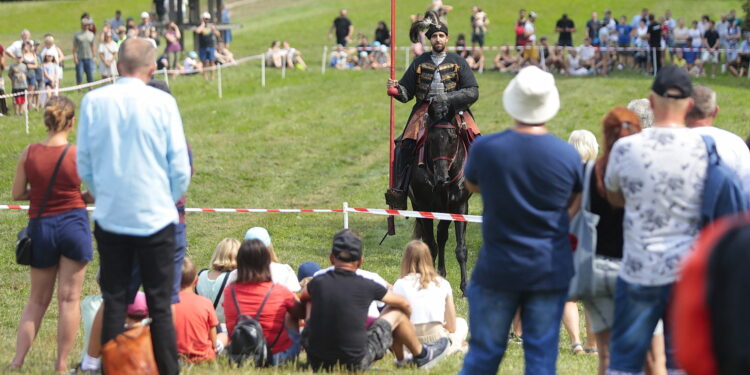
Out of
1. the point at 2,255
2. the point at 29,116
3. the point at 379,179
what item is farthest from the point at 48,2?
the point at 2,255

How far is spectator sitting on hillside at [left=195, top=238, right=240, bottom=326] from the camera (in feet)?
27.1

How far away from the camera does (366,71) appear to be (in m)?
33.2

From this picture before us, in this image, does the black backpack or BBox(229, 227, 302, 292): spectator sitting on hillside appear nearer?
the black backpack

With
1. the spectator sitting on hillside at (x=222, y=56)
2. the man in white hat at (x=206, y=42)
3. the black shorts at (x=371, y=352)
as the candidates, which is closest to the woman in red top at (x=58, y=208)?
the black shorts at (x=371, y=352)

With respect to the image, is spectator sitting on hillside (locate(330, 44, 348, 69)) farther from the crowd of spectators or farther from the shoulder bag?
the shoulder bag

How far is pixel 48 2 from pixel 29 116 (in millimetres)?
32679

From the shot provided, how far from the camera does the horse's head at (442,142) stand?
1141 centimetres

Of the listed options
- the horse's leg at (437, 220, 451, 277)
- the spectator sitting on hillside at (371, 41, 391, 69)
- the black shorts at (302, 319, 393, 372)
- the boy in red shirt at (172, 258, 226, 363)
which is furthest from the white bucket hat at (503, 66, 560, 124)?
the spectator sitting on hillside at (371, 41, 391, 69)

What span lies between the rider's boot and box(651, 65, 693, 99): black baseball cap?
20.9 ft

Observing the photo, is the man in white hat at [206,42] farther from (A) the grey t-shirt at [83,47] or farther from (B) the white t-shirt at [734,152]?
(B) the white t-shirt at [734,152]

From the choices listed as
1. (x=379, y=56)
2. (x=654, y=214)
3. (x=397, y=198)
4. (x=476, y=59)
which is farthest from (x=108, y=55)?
(x=654, y=214)

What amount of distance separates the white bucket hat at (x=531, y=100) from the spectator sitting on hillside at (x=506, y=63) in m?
28.3

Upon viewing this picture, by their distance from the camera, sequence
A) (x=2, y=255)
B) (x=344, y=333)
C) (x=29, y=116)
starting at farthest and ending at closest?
(x=29, y=116), (x=2, y=255), (x=344, y=333)

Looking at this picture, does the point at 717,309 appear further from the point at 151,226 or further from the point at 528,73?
the point at 151,226
